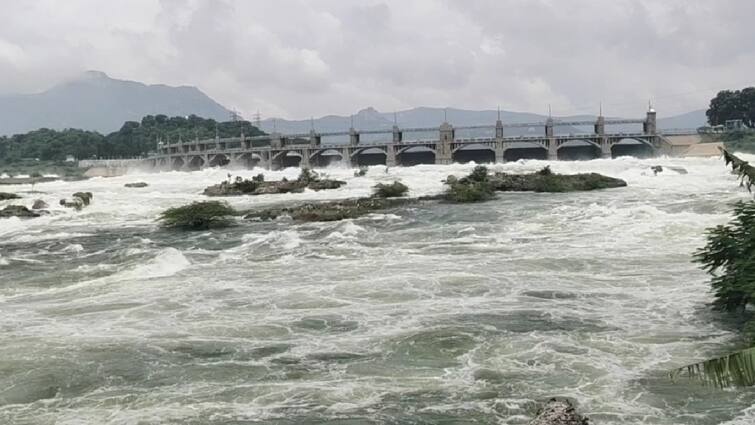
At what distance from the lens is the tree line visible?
12431 cm

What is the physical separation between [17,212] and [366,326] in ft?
88.4

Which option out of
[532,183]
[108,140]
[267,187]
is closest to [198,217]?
A: [267,187]

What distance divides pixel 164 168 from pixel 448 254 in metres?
94.0

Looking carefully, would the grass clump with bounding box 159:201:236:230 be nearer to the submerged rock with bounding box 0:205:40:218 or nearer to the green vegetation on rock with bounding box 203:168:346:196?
the submerged rock with bounding box 0:205:40:218

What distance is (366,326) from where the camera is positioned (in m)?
12.9

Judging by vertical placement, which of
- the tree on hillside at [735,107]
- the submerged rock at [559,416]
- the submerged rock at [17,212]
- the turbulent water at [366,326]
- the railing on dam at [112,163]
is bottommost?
the turbulent water at [366,326]

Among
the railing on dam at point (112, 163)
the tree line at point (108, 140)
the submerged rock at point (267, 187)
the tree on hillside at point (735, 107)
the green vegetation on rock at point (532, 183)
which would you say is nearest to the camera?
the green vegetation on rock at point (532, 183)

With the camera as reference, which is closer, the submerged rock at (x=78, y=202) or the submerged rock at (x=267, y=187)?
the submerged rock at (x=78, y=202)

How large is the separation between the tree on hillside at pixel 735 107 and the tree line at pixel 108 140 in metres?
77.5

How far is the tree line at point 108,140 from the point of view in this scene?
124m

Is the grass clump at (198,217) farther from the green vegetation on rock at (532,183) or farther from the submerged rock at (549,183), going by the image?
the submerged rock at (549,183)

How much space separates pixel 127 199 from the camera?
42625 millimetres

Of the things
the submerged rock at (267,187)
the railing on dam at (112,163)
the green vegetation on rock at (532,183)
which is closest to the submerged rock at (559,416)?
the green vegetation on rock at (532,183)

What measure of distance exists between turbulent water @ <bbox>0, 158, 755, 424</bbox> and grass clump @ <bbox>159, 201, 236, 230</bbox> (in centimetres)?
288
